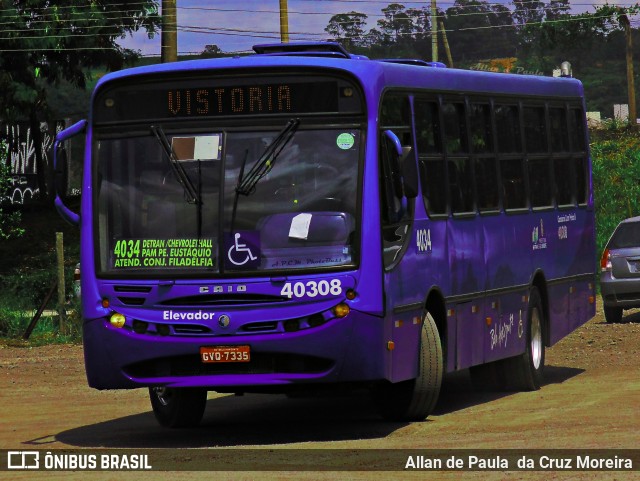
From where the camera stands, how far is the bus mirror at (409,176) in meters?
13.1

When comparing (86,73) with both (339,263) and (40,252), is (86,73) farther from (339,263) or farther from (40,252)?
(339,263)

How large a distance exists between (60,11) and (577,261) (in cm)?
2575

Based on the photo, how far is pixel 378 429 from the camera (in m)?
13.8

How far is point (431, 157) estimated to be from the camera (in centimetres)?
1473

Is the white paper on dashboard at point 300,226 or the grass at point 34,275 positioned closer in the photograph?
the white paper on dashboard at point 300,226

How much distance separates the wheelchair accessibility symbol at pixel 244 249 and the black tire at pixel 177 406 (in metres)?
2.06

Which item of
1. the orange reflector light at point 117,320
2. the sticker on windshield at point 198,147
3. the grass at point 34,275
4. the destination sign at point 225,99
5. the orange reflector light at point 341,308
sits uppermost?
the destination sign at point 225,99

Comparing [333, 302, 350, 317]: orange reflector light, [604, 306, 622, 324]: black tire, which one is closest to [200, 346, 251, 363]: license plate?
[333, 302, 350, 317]: orange reflector light

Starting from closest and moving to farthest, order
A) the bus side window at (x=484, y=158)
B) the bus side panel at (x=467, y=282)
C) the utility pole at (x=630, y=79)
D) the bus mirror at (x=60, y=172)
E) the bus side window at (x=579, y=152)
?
the bus mirror at (x=60, y=172) < the bus side panel at (x=467, y=282) < the bus side window at (x=484, y=158) < the bus side window at (x=579, y=152) < the utility pole at (x=630, y=79)

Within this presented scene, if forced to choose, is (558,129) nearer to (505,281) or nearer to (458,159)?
(505,281)

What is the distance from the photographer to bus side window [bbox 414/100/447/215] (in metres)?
14.5

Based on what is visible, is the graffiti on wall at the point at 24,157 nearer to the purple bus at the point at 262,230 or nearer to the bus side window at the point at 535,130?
the bus side window at the point at 535,130

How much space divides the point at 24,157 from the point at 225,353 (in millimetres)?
47632

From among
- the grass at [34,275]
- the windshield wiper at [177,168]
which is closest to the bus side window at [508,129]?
the windshield wiper at [177,168]
